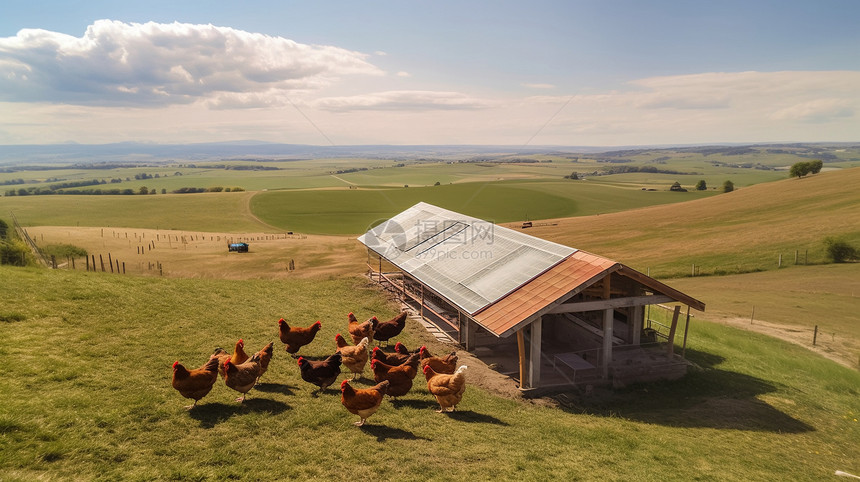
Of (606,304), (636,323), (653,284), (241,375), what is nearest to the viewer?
(241,375)

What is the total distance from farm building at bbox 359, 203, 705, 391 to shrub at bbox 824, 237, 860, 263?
2798cm

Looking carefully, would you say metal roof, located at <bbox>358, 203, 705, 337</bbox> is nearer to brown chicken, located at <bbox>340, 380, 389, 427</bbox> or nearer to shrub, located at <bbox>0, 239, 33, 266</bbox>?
brown chicken, located at <bbox>340, 380, 389, 427</bbox>

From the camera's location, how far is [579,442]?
457 inches

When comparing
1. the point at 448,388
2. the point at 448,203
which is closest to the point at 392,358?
the point at 448,388

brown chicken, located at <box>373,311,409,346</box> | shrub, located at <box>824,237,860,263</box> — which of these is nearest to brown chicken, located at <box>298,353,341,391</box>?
brown chicken, located at <box>373,311,409,346</box>

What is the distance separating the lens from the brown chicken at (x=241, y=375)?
11.1 m

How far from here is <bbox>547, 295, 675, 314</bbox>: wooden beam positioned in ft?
51.0

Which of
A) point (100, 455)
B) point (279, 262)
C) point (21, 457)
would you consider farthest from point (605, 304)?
point (279, 262)

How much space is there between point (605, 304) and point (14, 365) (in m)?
18.7

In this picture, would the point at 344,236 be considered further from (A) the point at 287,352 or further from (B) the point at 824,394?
(B) the point at 824,394

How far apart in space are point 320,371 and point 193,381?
348 centimetres

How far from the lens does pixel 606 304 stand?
1616 cm

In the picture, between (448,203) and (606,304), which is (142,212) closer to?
(448,203)

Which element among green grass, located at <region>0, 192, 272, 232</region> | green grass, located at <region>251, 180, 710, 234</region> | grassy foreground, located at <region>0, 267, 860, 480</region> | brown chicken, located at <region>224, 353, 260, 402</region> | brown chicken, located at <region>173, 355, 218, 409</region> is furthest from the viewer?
green grass, located at <region>251, 180, 710, 234</region>
